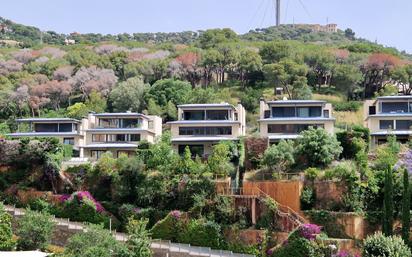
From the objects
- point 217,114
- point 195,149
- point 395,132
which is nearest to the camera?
point 395,132

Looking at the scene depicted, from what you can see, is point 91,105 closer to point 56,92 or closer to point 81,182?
point 56,92

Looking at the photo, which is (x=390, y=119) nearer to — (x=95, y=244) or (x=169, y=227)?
(x=169, y=227)

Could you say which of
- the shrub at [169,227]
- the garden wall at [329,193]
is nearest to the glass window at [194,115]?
the shrub at [169,227]

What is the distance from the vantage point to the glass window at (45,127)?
76062 millimetres

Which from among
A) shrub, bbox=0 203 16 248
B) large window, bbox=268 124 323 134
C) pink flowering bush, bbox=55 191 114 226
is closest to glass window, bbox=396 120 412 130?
large window, bbox=268 124 323 134

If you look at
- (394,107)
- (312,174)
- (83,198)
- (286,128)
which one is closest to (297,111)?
(286,128)

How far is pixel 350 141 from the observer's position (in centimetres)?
5816

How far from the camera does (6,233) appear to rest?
50594 millimetres

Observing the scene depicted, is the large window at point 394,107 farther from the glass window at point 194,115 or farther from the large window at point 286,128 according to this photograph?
the glass window at point 194,115

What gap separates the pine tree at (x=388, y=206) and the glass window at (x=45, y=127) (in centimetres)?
4097

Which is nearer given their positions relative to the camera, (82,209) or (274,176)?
(274,176)

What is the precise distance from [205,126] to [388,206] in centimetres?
2817

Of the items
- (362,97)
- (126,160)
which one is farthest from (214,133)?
(362,97)

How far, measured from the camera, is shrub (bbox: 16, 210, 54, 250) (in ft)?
163
